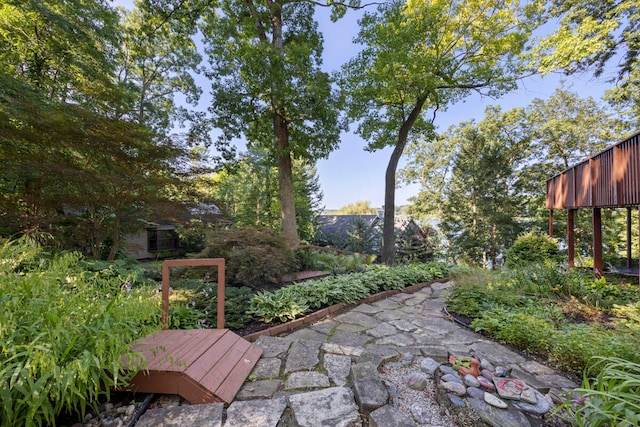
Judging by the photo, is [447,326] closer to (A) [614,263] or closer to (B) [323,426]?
(B) [323,426]

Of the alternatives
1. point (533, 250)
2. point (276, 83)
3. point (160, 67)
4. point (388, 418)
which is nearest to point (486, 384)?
point (388, 418)

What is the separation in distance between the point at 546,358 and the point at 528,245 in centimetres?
676

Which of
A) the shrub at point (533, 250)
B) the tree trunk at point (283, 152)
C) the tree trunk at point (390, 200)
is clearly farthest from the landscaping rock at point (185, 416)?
the shrub at point (533, 250)

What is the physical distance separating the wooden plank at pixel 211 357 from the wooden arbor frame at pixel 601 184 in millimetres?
6683

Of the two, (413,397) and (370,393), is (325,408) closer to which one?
(370,393)

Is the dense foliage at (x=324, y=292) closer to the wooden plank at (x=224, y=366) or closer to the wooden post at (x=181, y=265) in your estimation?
the wooden post at (x=181, y=265)

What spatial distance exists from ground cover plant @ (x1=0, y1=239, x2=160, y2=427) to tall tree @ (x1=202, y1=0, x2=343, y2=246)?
578 cm

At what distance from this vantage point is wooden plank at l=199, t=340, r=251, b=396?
1796mm

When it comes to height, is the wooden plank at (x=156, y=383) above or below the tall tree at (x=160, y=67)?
below

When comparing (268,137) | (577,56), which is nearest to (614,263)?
(577,56)

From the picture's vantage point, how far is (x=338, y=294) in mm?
3980

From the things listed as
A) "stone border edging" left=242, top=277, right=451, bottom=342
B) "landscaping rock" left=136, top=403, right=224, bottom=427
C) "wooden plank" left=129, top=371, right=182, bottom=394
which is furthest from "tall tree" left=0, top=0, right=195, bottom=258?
"landscaping rock" left=136, top=403, right=224, bottom=427

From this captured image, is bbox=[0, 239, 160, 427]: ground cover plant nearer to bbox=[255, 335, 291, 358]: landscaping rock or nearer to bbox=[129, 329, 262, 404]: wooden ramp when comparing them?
bbox=[129, 329, 262, 404]: wooden ramp

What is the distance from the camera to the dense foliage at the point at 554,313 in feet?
7.30
